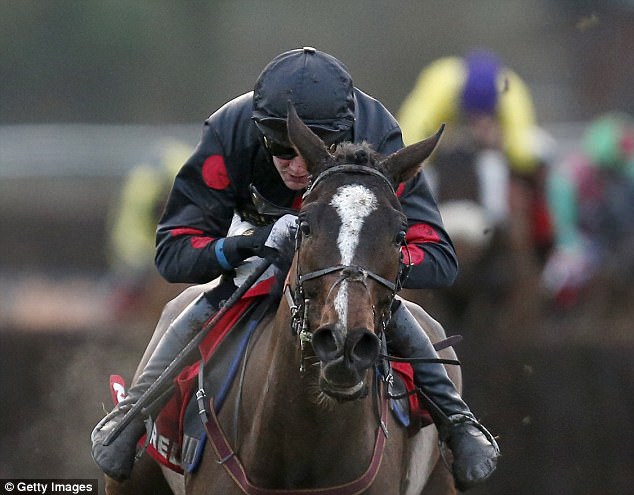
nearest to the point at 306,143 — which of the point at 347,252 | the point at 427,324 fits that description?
the point at 347,252

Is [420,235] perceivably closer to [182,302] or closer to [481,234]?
[182,302]

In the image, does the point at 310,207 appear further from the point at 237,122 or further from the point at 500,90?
the point at 500,90

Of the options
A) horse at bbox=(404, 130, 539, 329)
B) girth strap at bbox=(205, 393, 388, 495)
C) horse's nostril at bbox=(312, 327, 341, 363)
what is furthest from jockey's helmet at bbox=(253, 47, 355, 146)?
horse at bbox=(404, 130, 539, 329)

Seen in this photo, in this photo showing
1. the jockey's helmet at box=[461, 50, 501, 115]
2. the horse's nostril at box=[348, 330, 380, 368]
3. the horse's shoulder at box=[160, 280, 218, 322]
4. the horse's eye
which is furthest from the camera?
the jockey's helmet at box=[461, 50, 501, 115]

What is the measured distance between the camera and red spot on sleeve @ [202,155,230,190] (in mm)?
6234

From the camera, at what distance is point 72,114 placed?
79.4 feet

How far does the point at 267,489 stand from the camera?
18.3 ft

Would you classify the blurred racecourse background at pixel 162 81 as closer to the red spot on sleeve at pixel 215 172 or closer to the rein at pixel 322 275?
the red spot on sleeve at pixel 215 172

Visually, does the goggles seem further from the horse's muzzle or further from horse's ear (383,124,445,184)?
the horse's muzzle

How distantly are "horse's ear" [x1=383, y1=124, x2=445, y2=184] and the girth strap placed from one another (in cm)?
95

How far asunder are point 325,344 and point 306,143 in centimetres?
75

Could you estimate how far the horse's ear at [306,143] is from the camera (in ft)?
17.1

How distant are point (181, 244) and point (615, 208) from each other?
7.93 metres

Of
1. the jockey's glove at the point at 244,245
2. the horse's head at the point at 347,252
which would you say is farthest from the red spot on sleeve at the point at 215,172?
the horse's head at the point at 347,252
